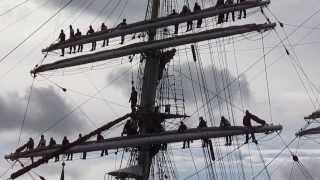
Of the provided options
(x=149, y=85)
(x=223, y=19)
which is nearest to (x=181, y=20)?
(x=223, y=19)

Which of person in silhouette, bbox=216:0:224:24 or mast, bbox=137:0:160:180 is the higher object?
person in silhouette, bbox=216:0:224:24

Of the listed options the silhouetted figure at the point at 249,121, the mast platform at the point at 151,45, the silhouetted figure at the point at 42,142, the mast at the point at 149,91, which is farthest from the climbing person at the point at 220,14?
the silhouetted figure at the point at 42,142

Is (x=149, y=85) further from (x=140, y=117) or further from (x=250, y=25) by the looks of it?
(x=250, y=25)

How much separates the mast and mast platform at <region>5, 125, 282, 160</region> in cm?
78

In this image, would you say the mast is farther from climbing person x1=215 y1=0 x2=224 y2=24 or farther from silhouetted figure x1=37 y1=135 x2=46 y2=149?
silhouetted figure x1=37 y1=135 x2=46 y2=149

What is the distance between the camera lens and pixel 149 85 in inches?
1619

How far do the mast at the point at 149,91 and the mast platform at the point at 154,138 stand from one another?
0.78 m

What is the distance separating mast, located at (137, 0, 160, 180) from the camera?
39812mm

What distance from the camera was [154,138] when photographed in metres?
38.2

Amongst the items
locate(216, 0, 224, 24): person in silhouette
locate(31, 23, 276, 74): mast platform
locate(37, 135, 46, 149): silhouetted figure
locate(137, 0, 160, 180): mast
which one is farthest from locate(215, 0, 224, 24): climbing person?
locate(37, 135, 46, 149): silhouetted figure

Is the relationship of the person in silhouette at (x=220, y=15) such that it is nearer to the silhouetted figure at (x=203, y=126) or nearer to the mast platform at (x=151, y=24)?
→ the mast platform at (x=151, y=24)

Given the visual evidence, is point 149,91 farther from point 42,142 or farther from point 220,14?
point 42,142

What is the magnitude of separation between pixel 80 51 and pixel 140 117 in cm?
471

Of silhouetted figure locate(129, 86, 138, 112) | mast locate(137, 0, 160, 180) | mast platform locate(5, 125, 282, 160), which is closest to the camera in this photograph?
mast platform locate(5, 125, 282, 160)
